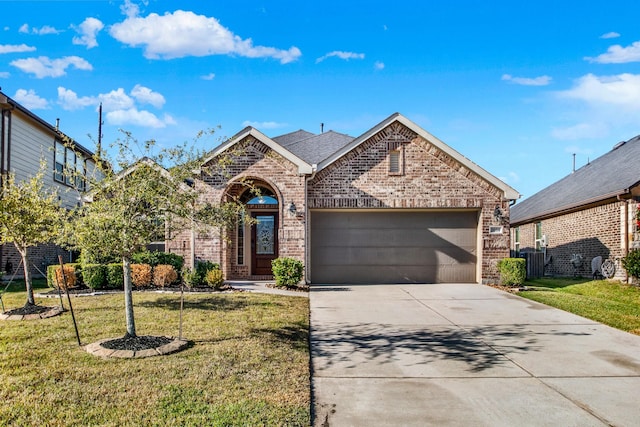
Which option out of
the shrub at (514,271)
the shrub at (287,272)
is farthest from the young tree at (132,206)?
the shrub at (514,271)

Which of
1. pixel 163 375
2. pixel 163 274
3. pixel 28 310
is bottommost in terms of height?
pixel 163 375

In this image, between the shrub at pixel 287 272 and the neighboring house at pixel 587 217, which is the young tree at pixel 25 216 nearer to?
the shrub at pixel 287 272

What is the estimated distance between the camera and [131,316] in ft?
22.6

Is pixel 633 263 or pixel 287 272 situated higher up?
pixel 633 263

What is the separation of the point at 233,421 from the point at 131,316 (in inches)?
131

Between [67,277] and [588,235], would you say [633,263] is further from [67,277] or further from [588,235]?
[67,277]

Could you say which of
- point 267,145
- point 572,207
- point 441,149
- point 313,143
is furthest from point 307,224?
point 572,207

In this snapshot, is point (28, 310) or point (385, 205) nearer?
point (28, 310)

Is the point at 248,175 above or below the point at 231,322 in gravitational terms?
above

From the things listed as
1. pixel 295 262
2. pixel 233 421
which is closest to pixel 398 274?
pixel 295 262

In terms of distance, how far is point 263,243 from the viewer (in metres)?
16.8

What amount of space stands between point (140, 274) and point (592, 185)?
1696 cm

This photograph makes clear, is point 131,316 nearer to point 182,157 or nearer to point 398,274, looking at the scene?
point 182,157

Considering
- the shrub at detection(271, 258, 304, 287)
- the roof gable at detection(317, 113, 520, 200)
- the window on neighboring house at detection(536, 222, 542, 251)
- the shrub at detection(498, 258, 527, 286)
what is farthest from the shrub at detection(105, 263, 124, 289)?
the window on neighboring house at detection(536, 222, 542, 251)
